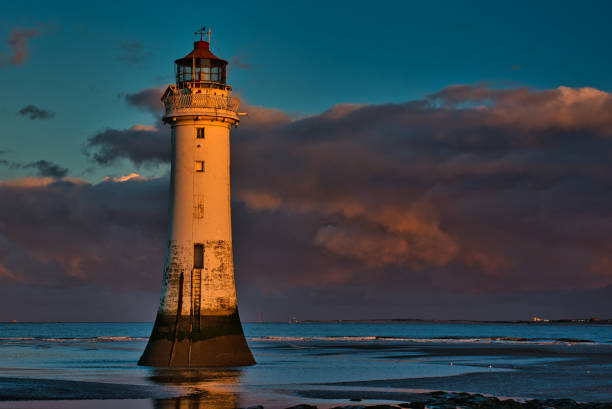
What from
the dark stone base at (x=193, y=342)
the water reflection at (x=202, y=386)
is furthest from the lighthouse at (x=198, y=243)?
the water reflection at (x=202, y=386)

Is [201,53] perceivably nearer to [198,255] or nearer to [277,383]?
[198,255]

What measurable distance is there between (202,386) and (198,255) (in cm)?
822

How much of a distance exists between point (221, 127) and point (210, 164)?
1929mm

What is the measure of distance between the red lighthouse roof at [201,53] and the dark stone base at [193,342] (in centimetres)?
1219

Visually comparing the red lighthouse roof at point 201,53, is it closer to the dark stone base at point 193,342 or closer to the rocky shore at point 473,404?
the dark stone base at point 193,342

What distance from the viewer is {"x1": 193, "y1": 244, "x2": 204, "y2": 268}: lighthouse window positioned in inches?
1453

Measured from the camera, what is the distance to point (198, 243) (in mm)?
36875

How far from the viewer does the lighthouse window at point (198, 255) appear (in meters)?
36.9

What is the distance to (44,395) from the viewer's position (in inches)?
1106

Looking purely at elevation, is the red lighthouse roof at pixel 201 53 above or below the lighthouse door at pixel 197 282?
above

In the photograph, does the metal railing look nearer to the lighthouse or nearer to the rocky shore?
the lighthouse

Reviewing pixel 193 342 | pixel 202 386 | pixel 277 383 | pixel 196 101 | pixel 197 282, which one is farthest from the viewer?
pixel 196 101

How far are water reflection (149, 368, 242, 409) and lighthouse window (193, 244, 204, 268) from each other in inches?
189

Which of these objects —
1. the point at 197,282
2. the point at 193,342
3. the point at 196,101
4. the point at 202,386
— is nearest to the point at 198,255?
the point at 197,282
